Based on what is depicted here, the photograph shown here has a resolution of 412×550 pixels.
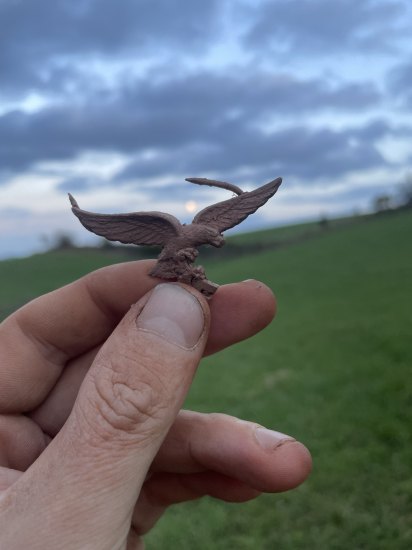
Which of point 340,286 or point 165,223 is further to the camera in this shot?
point 340,286

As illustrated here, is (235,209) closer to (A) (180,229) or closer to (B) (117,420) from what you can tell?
(A) (180,229)

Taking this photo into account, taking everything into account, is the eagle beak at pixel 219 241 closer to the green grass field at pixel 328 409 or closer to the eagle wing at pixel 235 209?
the eagle wing at pixel 235 209

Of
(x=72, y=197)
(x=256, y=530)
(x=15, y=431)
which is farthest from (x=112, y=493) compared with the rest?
(x=256, y=530)

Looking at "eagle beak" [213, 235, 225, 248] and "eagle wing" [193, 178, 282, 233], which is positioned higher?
"eagle wing" [193, 178, 282, 233]

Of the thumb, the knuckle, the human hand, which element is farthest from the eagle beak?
the knuckle

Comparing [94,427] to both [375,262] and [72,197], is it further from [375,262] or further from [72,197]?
[375,262]

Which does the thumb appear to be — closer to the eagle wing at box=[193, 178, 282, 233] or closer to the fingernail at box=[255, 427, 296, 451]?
the eagle wing at box=[193, 178, 282, 233]
